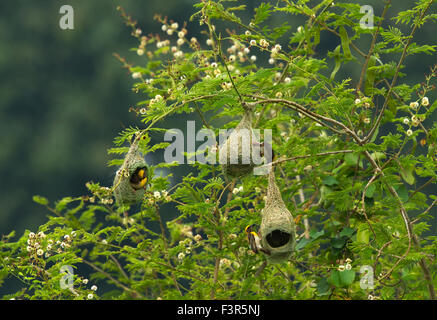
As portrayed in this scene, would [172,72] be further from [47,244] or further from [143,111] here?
[47,244]

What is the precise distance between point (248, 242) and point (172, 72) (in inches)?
42.1

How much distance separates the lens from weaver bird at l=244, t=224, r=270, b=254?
11.3ft

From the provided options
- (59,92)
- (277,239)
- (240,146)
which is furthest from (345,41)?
(59,92)

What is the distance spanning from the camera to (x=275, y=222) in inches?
130

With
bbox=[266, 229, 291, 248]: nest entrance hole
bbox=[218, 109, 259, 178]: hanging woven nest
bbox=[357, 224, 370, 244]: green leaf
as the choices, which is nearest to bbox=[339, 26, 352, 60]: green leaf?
bbox=[218, 109, 259, 178]: hanging woven nest

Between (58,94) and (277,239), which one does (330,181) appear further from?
(58,94)

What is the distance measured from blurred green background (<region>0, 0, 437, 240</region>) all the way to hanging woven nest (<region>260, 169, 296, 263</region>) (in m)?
9.94

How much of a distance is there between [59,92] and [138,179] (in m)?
12.9

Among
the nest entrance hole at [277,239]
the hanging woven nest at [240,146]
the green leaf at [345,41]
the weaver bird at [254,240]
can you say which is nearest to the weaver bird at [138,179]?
the hanging woven nest at [240,146]

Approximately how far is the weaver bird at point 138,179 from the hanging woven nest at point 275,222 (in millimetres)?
644

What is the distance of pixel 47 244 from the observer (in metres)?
3.45

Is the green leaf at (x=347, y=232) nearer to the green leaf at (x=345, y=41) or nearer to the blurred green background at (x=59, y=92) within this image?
the green leaf at (x=345, y=41)

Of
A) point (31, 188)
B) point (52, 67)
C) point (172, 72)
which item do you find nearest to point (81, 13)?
point (52, 67)

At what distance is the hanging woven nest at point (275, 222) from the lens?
131 inches
